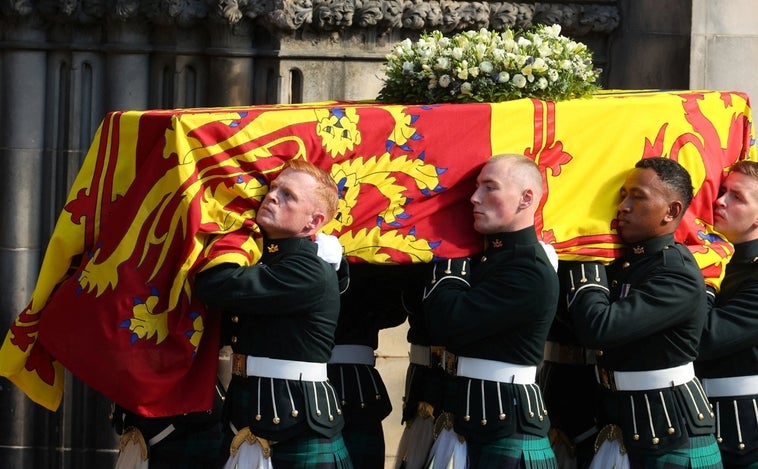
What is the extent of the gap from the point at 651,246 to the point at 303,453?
1554 mm

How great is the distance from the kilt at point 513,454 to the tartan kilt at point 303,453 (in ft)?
1.87

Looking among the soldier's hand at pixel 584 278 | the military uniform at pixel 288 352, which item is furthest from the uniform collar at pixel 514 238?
the military uniform at pixel 288 352

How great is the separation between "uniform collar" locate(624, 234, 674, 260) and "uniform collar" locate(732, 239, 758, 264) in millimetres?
455

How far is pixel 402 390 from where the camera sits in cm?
871

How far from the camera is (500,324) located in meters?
6.23

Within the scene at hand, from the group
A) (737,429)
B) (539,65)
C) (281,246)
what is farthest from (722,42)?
(281,246)

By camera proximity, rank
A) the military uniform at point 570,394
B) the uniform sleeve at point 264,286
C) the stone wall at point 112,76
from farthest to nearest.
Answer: the stone wall at point 112,76, the military uniform at point 570,394, the uniform sleeve at point 264,286

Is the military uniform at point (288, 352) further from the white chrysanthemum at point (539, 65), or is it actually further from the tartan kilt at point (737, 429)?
the tartan kilt at point (737, 429)

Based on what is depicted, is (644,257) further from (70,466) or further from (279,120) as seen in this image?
(70,466)

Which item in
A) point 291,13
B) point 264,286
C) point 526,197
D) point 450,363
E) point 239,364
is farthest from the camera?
point 291,13

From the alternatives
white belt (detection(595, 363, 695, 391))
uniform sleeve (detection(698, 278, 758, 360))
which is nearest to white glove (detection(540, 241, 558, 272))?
white belt (detection(595, 363, 695, 391))

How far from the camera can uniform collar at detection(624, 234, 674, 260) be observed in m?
6.52

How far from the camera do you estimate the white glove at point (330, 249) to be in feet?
20.5

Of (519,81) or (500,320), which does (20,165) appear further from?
(500,320)
